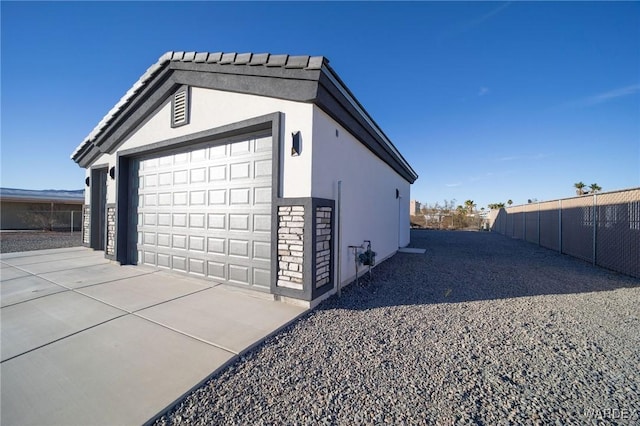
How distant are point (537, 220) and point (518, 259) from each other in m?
6.63

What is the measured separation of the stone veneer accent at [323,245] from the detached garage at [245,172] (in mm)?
33

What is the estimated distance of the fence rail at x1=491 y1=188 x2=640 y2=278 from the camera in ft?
19.4

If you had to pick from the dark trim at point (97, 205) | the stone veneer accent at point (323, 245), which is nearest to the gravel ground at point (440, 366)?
the stone veneer accent at point (323, 245)

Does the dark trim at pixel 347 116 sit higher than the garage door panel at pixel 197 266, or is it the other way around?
the dark trim at pixel 347 116

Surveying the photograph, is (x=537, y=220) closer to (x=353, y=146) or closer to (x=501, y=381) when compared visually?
(x=353, y=146)

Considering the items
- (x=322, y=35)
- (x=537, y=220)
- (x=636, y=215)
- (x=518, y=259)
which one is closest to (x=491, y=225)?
(x=537, y=220)

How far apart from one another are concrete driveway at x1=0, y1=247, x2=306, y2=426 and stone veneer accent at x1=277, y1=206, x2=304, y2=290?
444 millimetres

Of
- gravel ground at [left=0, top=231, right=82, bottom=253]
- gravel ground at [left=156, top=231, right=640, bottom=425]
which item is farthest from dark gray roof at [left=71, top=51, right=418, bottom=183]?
gravel ground at [left=0, top=231, right=82, bottom=253]

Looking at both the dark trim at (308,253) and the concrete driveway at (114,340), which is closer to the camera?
the concrete driveway at (114,340)

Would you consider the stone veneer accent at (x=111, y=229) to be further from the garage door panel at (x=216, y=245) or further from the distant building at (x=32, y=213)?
the distant building at (x=32, y=213)

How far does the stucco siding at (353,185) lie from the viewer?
13.4 ft

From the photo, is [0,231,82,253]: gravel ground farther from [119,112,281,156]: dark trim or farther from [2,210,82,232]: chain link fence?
[119,112,281,156]: dark trim

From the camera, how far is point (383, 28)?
20.8 feet

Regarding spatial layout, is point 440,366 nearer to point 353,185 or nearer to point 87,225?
point 353,185
